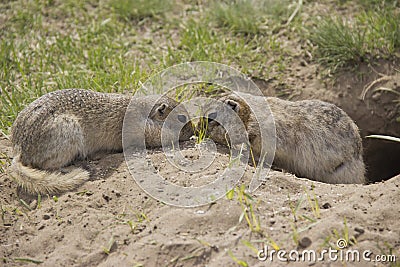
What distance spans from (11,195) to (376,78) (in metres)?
4.48

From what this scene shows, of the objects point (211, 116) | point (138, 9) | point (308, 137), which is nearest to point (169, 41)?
point (138, 9)

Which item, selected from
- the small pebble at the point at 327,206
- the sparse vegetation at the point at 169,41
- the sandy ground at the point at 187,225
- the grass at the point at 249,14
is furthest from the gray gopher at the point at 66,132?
the grass at the point at 249,14

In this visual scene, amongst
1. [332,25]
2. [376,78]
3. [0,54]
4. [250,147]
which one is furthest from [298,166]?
[0,54]

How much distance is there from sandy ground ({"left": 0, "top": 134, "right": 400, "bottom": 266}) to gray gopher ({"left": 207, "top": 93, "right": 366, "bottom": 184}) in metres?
0.83

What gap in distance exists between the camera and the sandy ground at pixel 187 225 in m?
3.63

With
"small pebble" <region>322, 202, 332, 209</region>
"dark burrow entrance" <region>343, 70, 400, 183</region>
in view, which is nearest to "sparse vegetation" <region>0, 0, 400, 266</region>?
"dark burrow entrance" <region>343, 70, 400, 183</region>

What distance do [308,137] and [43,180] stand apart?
8.59 ft

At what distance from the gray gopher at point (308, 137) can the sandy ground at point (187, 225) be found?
0.83 meters

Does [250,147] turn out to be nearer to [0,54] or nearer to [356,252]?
[356,252]

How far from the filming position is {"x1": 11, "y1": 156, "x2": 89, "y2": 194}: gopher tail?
452cm

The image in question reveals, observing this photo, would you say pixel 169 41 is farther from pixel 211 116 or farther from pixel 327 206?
pixel 327 206

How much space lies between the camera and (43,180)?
14.9 ft

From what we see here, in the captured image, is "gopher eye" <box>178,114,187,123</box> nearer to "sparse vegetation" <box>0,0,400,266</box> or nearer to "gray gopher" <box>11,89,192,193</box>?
"gray gopher" <box>11,89,192,193</box>

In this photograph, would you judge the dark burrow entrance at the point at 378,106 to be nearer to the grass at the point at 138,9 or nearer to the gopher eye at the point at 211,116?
the gopher eye at the point at 211,116
